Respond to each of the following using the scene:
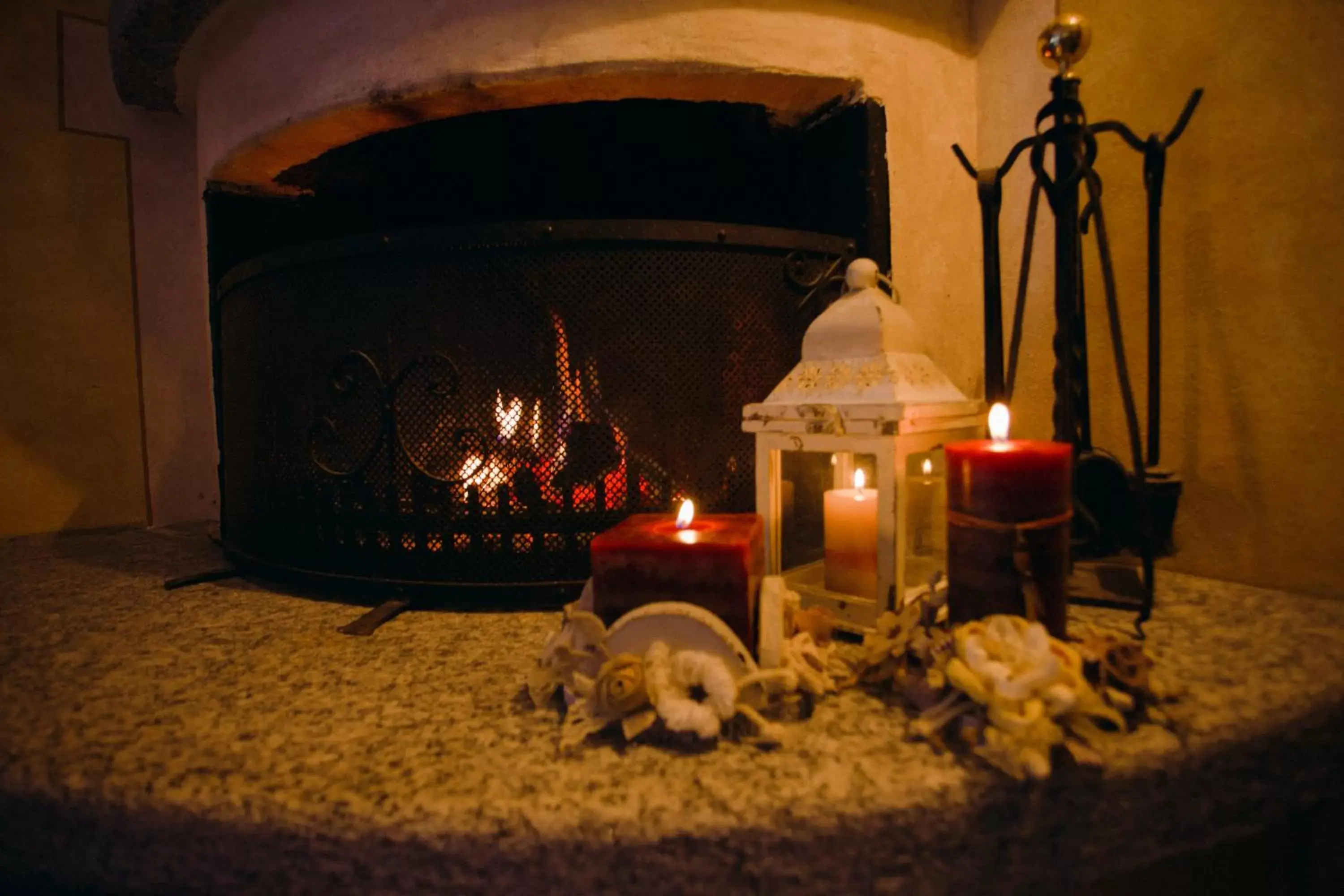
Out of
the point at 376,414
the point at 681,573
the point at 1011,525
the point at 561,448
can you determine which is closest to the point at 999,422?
the point at 1011,525

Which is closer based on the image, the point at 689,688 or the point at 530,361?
the point at 689,688

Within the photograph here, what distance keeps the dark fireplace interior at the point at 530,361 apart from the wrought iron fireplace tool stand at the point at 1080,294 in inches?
10.0

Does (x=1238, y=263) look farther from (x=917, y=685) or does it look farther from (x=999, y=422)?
(x=917, y=685)

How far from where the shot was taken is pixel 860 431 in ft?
2.31

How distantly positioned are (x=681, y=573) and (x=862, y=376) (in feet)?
0.95

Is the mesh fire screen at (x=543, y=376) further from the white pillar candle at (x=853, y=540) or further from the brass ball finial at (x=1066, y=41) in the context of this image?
the brass ball finial at (x=1066, y=41)

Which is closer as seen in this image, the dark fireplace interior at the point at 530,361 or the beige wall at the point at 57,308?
the dark fireplace interior at the point at 530,361

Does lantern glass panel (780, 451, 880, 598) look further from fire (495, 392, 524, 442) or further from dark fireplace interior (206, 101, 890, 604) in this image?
fire (495, 392, 524, 442)

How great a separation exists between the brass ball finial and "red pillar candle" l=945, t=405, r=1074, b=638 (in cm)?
54

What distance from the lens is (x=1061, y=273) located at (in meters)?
0.84

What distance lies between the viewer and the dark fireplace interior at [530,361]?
3.23 feet

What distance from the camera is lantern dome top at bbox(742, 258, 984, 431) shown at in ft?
2.31

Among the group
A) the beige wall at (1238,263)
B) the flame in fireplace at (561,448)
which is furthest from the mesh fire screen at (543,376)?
the beige wall at (1238,263)

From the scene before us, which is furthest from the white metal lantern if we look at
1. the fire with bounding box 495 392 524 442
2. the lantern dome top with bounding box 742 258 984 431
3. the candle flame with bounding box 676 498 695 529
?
the fire with bounding box 495 392 524 442
